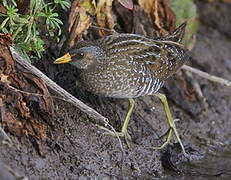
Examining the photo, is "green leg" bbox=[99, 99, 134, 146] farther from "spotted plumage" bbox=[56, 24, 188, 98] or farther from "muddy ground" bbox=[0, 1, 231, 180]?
"spotted plumage" bbox=[56, 24, 188, 98]

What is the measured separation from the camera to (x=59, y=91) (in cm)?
553

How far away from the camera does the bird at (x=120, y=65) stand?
5.96 metres

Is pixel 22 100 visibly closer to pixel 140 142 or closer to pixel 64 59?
pixel 64 59

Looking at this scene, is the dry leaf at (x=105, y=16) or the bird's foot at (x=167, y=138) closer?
the bird's foot at (x=167, y=138)

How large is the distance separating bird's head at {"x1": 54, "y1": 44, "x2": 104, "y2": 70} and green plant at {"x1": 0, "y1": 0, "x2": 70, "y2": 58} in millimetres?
244

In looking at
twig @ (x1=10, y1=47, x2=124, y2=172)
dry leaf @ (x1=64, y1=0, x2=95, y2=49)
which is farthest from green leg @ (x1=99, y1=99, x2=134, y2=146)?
dry leaf @ (x1=64, y1=0, x2=95, y2=49)

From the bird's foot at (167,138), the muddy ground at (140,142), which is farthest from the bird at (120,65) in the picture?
the bird's foot at (167,138)

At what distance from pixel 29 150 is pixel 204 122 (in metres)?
2.64

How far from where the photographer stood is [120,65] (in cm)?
600

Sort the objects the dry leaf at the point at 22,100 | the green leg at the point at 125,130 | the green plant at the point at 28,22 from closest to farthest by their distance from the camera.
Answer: the dry leaf at the point at 22,100, the green plant at the point at 28,22, the green leg at the point at 125,130

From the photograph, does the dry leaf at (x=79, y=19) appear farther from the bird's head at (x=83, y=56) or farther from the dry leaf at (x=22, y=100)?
the dry leaf at (x=22, y=100)

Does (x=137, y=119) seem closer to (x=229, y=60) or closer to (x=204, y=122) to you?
(x=204, y=122)

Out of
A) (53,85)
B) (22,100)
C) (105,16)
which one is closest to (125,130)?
(53,85)

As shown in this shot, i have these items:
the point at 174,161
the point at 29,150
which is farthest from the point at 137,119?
the point at 29,150
